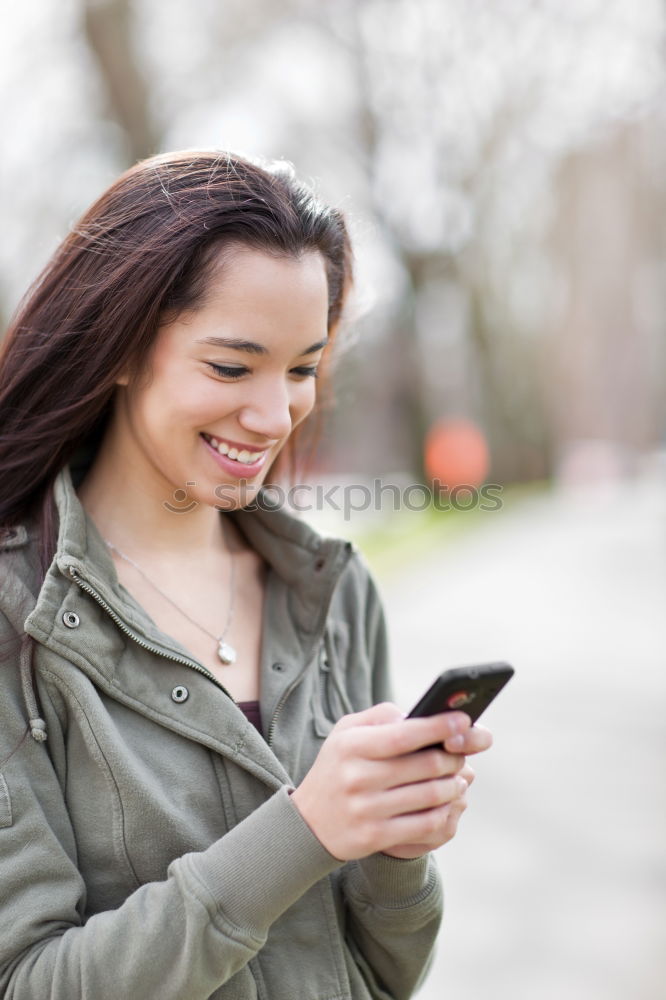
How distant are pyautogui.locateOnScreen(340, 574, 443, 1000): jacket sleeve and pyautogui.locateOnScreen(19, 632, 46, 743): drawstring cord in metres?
0.51

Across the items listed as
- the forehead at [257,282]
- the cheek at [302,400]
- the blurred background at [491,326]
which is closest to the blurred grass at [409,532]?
the blurred background at [491,326]

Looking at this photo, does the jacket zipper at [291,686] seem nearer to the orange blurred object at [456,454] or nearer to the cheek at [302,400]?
the cheek at [302,400]

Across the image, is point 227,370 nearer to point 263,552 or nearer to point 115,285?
point 115,285

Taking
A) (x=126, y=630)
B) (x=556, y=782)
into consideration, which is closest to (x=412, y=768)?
(x=126, y=630)

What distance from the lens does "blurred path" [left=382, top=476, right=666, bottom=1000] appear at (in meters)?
3.35

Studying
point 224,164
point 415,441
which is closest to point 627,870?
point 224,164

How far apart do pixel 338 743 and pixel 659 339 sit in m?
27.1

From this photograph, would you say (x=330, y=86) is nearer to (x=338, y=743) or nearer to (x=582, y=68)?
(x=582, y=68)

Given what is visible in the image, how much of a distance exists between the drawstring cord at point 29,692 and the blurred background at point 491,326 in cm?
87

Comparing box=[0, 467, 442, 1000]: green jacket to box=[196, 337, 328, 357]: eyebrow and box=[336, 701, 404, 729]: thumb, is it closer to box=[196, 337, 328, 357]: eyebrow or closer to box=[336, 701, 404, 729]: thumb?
box=[336, 701, 404, 729]: thumb

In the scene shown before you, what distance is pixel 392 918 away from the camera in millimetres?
1533

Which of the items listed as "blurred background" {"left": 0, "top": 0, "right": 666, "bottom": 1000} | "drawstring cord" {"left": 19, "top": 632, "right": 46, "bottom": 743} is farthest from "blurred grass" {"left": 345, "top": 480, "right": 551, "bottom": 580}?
"drawstring cord" {"left": 19, "top": 632, "right": 46, "bottom": 743}

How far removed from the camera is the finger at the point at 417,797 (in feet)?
4.14

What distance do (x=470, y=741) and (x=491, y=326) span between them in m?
18.5
